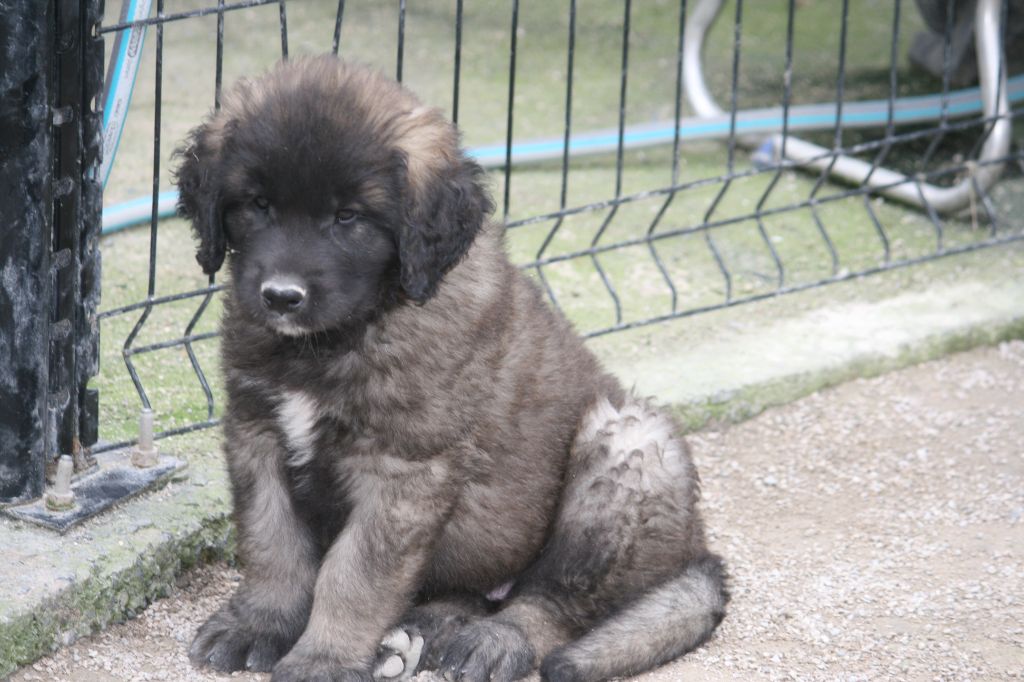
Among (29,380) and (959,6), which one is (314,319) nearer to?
(29,380)

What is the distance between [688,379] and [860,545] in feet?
3.07

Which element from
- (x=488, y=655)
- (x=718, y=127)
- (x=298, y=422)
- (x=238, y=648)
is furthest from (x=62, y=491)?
(x=718, y=127)

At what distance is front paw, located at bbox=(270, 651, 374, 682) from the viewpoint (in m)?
3.20

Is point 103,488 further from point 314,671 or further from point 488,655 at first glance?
point 488,655

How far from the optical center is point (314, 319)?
119 inches

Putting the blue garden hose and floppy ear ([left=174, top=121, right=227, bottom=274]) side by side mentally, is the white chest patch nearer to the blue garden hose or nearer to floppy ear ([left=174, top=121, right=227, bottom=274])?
floppy ear ([left=174, top=121, right=227, bottom=274])

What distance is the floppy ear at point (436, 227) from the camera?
10.1 feet

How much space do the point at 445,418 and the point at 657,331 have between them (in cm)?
227

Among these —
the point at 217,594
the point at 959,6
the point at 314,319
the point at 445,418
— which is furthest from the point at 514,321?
the point at 959,6

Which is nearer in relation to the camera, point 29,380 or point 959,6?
point 29,380

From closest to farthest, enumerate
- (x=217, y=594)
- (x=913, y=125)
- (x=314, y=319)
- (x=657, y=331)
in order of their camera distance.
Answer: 1. (x=314, y=319)
2. (x=217, y=594)
3. (x=657, y=331)
4. (x=913, y=125)

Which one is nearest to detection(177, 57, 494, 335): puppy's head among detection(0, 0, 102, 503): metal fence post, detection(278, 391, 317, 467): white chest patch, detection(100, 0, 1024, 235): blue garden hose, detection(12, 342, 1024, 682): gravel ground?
detection(278, 391, 317, 467): white chest patch

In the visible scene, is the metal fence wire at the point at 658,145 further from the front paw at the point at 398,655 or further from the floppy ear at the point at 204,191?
the front paw at the point at 398,655

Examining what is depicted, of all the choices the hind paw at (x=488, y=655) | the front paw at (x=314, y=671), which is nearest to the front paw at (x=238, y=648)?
the front paw at (x=314, y=671)
